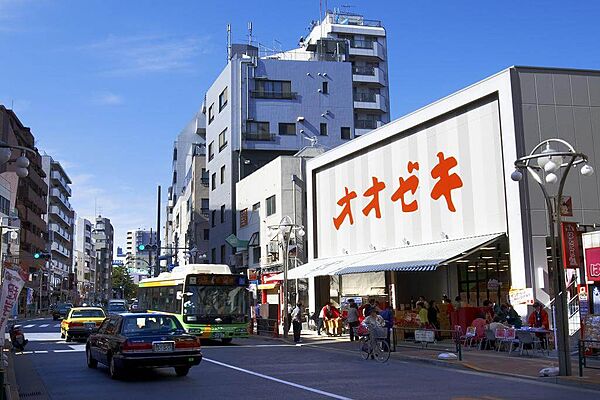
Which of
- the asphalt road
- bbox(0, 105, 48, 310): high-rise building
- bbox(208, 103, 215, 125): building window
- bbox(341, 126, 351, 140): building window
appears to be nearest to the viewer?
the asphalt road

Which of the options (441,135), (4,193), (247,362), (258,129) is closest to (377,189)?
A: (441,135)

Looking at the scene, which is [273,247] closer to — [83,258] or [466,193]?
[466,193]

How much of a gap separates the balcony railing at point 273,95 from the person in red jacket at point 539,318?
4165 centimetres

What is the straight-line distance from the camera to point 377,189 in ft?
108

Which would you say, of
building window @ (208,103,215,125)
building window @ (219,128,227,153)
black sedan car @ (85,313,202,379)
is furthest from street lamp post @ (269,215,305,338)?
building window @ (208,103,215,125)

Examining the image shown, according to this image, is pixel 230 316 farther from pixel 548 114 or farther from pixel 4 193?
pixel 4 193

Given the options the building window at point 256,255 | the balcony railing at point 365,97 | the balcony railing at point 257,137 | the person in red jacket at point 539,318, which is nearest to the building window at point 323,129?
the balcony railing at point 257,137

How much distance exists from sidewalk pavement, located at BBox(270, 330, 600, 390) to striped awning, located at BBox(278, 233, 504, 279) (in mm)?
2981

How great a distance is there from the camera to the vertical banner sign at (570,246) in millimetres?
17344

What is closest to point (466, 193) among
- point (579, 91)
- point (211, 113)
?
point (579, 91)

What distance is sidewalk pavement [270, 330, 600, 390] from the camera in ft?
48.4

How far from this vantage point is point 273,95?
6097cm

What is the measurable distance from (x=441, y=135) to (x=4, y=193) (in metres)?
37.9

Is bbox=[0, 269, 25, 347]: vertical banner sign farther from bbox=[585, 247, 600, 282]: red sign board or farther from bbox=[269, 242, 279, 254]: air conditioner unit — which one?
bbox=[269, 242, 279, 254]: air conditioner unit
